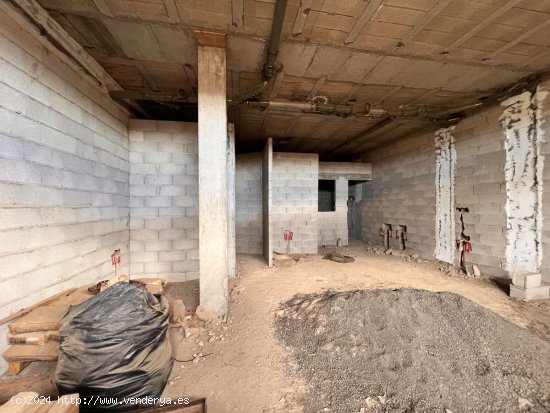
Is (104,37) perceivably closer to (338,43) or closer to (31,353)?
(338,43)

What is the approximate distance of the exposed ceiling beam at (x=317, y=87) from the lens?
10.8ft

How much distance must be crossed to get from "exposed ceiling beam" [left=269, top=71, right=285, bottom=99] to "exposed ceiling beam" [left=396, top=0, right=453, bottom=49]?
143cm

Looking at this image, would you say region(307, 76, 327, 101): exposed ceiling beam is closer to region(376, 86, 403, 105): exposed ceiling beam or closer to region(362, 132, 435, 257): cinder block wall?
region(376, 86, 403, 105): exposed ceiling beam

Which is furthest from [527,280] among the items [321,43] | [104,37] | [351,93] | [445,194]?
[104,37]

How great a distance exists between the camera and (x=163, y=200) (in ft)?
11.7

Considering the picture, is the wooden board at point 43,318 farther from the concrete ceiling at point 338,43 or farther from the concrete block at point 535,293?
the concrete block at point 535,293

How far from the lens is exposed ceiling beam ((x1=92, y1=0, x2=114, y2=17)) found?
199 centimetres

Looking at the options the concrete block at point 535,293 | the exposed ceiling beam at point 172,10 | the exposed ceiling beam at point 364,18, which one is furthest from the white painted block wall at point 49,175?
the concrete block at point 535,293

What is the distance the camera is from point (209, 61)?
245 centimetres

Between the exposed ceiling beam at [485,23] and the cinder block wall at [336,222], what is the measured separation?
4.83 metres

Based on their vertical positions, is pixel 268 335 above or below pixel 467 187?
below

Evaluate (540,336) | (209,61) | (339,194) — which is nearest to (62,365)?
(209,61)

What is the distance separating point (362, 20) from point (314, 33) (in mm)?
470

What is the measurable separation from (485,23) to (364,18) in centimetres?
121
